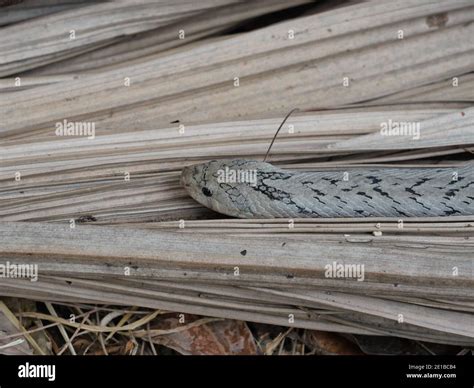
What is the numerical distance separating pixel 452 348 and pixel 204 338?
1.05 meters

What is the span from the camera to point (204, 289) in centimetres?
325

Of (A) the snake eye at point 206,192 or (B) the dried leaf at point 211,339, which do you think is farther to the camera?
(A) the snake eye at point 206,192

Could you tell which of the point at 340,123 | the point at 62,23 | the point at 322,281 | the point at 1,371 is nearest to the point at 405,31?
Result: the point at 340,123

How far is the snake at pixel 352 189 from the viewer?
12.1ft

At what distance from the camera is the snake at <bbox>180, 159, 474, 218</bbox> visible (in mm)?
3695

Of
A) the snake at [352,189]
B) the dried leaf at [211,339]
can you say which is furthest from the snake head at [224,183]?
the dried leaf at [211,339]

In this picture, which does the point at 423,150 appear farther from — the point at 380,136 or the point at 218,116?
the point at 218,116

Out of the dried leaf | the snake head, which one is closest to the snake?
the snake head

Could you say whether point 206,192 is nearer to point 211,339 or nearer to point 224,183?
point 224,183

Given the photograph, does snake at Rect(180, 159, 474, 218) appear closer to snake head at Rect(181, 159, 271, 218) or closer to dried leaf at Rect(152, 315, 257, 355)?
snake head at Rect(181, 159, 271, 218)

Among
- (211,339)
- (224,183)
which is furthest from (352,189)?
(211,339)

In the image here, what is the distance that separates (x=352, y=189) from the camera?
3727 millimetres

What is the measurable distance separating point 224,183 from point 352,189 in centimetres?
60

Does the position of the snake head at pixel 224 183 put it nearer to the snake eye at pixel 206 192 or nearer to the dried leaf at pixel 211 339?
the snake eye at pixel 206 192
